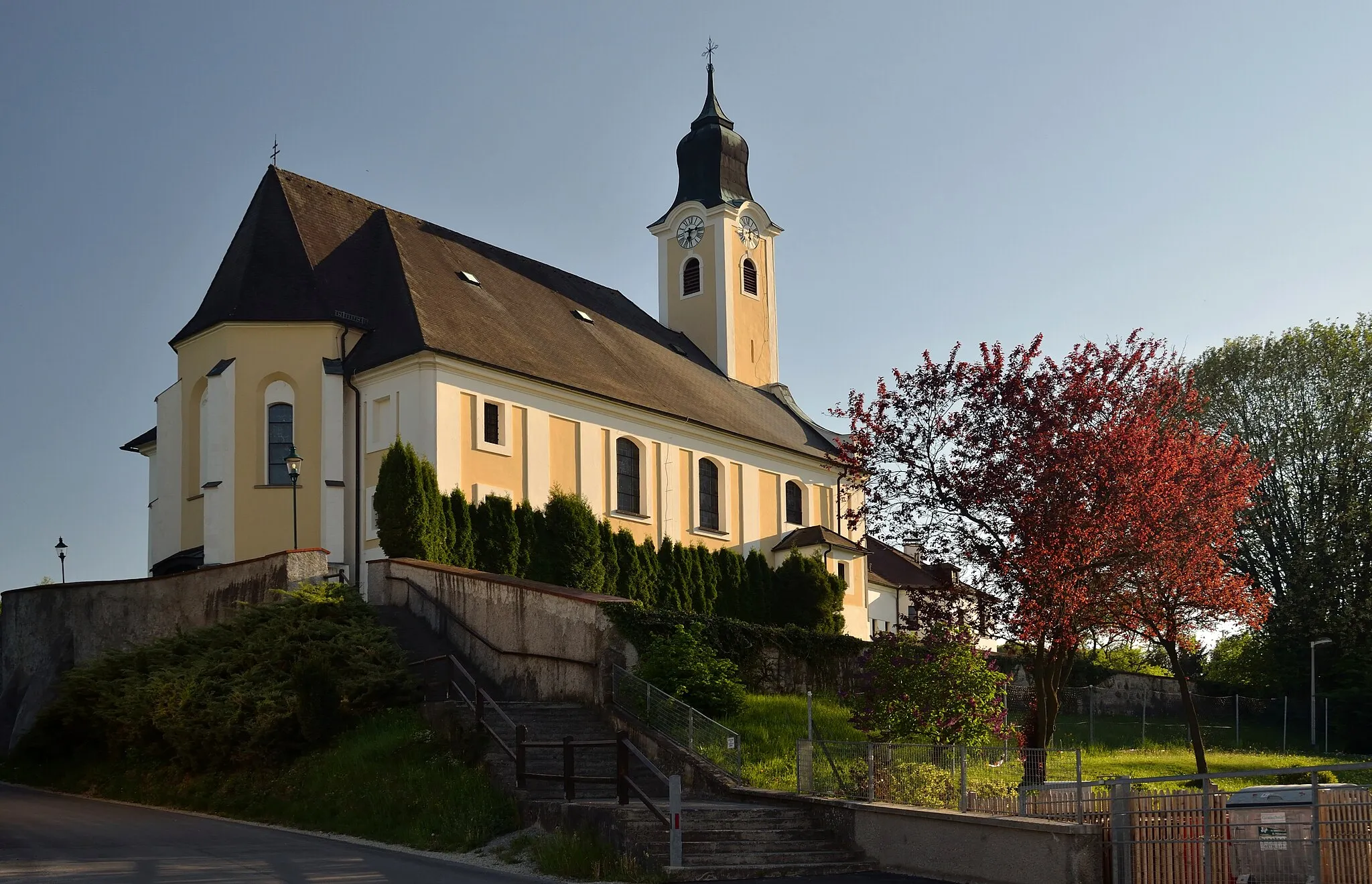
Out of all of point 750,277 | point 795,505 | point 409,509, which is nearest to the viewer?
point 409,509

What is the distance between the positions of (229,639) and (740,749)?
9.61 m

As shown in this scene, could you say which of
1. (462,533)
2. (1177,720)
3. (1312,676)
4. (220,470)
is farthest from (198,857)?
(1312,676)

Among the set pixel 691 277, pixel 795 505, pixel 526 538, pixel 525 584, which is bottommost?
pixel 525 584

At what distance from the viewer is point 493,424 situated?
34.4 m

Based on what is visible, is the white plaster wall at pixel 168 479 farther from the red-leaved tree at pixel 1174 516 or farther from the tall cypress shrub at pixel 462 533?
the red-leaved tree at pixel 1174 516

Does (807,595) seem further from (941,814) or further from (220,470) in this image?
(941,814)

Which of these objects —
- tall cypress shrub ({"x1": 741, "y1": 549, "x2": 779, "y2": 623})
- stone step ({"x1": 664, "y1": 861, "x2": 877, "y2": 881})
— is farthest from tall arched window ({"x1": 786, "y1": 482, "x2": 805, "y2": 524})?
stone step ({"x1": 664, "y1": 861, "x2": 877, "y2": 881})

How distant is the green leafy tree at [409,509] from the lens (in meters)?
30.9

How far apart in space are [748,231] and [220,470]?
2247cm

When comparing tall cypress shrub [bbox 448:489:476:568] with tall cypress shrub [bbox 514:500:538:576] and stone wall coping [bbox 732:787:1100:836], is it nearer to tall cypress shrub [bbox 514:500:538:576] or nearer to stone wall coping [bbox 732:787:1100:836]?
tall cypress shrub [bbox 514:500:538:576]

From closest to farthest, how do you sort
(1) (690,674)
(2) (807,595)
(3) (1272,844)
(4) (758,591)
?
(3) (1272,844) → (1) (690,674) → (4) (758,591) → (2) (807,595)

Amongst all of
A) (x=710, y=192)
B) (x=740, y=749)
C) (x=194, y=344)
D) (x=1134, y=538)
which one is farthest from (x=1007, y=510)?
(x=710, y=192)

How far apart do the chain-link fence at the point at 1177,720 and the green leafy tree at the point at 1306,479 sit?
1.25m

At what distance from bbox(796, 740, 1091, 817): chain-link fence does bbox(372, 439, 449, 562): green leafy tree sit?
1393 centimetres
